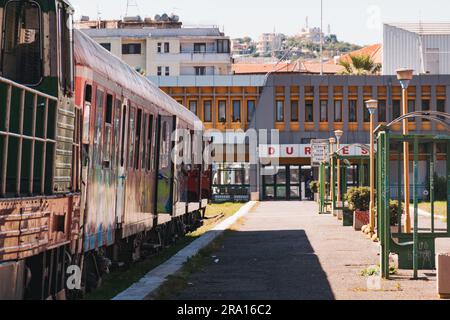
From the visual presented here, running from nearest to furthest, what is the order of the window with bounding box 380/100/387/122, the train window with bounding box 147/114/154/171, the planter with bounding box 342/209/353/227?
1. the train window with bounding box 147/114/154/171
2. the planter with bounding box 342/209/353/227
3. the window with bounding box 380/100/387/122

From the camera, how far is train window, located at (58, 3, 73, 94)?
9070 mm

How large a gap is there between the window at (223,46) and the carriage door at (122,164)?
75985mm

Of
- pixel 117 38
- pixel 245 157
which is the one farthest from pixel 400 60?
pixel 117 38

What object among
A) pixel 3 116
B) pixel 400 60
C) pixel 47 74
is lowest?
pixel 3 116

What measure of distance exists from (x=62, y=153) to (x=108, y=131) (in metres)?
3.59

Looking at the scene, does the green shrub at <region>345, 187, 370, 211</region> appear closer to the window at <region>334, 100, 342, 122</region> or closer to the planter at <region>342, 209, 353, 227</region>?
the planter at <region>342, 209, 353, 227</region>

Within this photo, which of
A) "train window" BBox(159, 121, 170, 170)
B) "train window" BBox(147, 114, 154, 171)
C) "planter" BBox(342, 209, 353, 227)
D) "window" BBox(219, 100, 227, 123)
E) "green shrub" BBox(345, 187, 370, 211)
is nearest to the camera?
"train window" BBox(147, 114, 154, 171)

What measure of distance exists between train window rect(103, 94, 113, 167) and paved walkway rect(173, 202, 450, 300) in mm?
2161

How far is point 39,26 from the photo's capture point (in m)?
8.84

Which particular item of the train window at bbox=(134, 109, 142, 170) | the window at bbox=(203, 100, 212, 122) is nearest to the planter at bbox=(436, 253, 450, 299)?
the train window at bbox=(134, 109, 142, 170)
